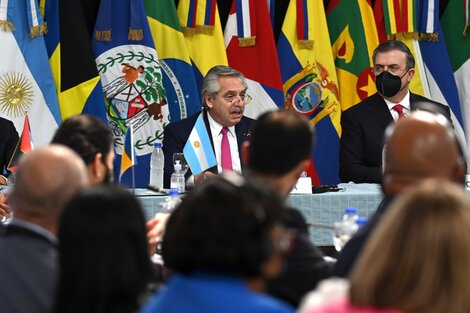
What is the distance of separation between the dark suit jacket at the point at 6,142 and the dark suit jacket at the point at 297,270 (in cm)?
393

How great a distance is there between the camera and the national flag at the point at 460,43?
814 centimetres

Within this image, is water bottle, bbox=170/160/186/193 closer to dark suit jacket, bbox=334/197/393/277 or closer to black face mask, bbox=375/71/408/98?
black face mask, bbox=375/71/408/98

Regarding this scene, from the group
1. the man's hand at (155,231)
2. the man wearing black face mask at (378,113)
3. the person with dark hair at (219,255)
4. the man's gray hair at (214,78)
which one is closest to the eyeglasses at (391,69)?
the man wearing black face mask at (378,113)

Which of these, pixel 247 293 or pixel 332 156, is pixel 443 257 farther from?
pixel 332 156

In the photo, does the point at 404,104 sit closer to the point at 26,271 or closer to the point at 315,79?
the point at 315,79

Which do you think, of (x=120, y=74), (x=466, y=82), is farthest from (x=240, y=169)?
(x=466, y=82)

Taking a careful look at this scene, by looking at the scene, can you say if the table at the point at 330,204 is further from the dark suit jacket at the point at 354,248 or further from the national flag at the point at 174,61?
the dark suit jacket at the point at 354,248

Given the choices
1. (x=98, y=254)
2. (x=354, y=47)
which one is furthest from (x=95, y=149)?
(x=354, y=47)

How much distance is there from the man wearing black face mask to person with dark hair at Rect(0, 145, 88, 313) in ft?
12.6

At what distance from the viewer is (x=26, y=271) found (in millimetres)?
2641

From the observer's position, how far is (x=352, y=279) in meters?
2.08

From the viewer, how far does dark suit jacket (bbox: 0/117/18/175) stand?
6742mm

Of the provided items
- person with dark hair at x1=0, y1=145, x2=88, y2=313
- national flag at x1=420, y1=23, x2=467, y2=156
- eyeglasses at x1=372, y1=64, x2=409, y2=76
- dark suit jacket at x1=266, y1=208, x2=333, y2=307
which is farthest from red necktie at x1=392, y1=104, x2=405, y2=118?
person with dark hair at x1=0, y1=145, x2=88, y2=313

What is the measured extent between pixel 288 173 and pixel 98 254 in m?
1.00
